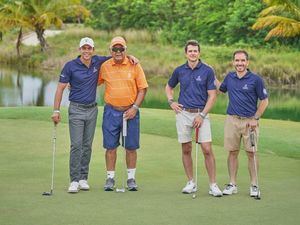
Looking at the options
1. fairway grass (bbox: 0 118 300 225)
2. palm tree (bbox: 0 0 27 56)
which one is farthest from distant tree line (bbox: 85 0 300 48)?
fairway grass (bbox: 0 118 300 225)

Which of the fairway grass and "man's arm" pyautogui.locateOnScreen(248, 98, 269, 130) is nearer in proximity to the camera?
the fairway grass

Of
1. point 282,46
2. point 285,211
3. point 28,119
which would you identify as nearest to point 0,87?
point 282,46

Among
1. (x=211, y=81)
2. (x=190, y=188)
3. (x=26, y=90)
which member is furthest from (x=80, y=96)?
(x=26, y=90)

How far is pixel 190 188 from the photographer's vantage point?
8.12 metres

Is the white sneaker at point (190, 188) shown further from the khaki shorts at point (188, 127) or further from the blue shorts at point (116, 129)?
the blue shorts at point (116, 129)

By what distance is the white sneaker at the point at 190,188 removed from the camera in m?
8.10

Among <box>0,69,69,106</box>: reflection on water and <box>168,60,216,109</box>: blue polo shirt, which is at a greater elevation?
<box>168,60,216,109</box>: blue polo shirt

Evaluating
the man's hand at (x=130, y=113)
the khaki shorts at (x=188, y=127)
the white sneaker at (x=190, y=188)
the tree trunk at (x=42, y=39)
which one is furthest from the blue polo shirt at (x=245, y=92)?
the tree trunk at (x=42, y=39)

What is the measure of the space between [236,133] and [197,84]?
705 mm

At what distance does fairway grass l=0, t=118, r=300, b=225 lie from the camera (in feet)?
22.2

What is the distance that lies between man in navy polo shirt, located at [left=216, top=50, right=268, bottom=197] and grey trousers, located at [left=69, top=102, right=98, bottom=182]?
4.84 ft

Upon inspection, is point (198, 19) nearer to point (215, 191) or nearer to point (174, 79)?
point (174, 79)

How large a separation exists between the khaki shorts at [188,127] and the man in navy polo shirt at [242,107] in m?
0.28

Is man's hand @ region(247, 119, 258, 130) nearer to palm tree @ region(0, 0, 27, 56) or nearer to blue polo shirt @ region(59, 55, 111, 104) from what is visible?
blue polo shirt @ region(59, 55, 111, 104)
